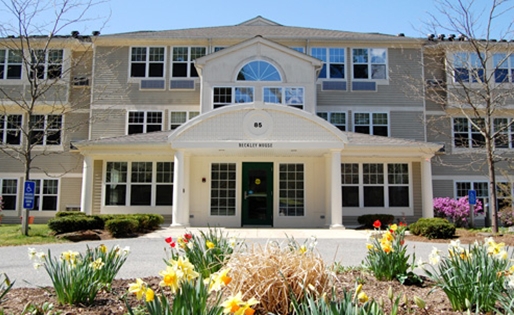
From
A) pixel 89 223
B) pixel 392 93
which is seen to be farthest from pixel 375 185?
pixel 89 223

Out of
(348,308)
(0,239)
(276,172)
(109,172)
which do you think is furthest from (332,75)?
(348,308)

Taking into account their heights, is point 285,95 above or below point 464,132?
above

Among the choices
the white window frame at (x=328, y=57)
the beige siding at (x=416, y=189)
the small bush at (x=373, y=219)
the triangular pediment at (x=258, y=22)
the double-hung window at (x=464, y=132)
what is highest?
the triangular pediment at (x=258, y=22)

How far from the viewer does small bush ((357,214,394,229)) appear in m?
17.6

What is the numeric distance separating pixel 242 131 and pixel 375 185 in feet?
24.1

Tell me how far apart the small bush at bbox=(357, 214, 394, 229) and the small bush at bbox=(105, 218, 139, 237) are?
32.0 ft

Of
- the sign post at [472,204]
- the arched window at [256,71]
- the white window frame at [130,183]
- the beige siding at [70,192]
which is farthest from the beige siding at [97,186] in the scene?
the sign post at [472,204]

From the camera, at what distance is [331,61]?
22.8 metres

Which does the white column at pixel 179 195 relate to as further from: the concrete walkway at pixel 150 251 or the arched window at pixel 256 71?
the arched window at pixel 256 71

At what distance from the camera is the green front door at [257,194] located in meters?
18.9

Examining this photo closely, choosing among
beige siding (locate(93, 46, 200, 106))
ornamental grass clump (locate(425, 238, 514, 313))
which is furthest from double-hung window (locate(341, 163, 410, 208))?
ornamental grass clump (locate(425, 238, 514, 313))

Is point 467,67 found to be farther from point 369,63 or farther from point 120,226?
point 120,226

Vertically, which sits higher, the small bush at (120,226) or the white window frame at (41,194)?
the white window frame at (41,194)

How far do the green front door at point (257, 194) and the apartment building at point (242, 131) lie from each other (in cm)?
5
